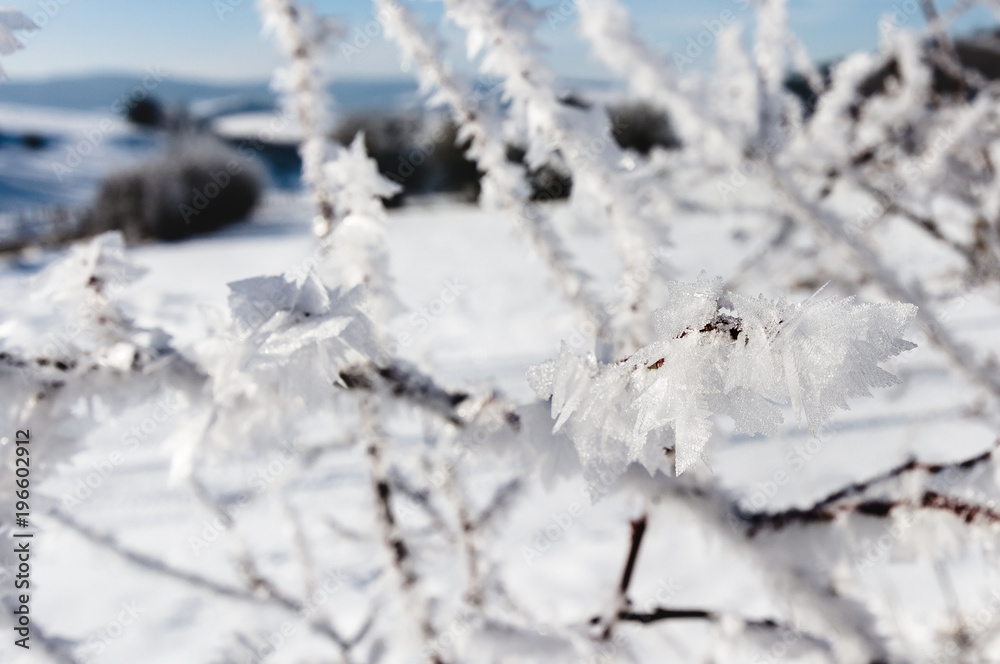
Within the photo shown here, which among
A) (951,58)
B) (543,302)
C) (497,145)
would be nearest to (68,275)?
(497,145)

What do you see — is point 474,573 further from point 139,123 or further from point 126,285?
point 139,123

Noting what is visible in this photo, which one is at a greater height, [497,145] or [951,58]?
[951,58]

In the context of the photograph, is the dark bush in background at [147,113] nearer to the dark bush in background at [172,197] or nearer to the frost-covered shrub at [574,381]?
the dark bush in background at [172,197]

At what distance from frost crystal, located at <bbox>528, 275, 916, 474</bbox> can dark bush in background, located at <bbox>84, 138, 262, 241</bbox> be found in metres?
11.3

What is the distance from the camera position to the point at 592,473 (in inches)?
18.9

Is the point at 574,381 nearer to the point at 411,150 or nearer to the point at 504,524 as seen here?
the point at 504,524

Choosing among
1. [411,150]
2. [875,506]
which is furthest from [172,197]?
[875,506]

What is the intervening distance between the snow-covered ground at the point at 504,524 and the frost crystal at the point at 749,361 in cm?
7

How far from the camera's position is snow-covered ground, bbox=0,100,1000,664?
143 centimetres

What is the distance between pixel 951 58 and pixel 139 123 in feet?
83.9

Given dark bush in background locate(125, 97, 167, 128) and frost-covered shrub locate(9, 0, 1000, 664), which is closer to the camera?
frost-covered shrub locate(9, 0, 1000, 664)

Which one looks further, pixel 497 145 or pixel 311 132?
pixel 311 132

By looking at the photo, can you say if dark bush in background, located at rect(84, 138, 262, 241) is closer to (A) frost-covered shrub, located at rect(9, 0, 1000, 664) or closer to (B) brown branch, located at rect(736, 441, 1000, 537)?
(A) frost-covered shrub, located at rect(9, 0, 1000, 664)

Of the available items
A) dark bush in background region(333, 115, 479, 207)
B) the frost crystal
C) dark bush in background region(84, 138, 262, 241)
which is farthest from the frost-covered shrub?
dark bush in background region(333, 115, 479, 207)
